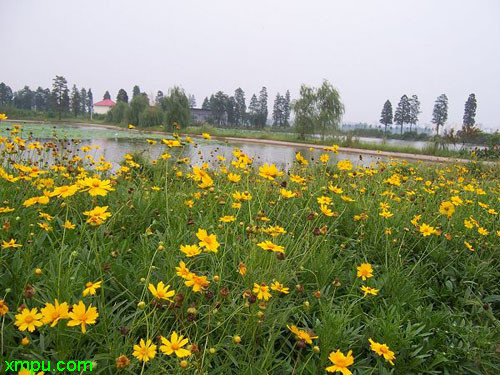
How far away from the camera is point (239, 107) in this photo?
2203 inches

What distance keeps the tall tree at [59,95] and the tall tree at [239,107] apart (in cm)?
2474

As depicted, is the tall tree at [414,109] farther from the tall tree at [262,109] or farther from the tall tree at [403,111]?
the tall tree at [262,109]

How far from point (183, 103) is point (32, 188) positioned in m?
23.8

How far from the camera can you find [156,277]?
121 cm

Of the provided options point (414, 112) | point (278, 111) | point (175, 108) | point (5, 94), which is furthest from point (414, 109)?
point (5, 94)

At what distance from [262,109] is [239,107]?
4174 millimetres

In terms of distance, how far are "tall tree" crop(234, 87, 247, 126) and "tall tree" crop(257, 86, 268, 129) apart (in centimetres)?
298

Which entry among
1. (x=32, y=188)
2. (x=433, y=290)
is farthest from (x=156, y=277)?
(x=433, y=290)

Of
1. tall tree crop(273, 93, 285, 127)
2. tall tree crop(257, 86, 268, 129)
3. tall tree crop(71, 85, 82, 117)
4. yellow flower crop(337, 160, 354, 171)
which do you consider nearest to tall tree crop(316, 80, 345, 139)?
yellow flower crop(337, 160, 354, 171)

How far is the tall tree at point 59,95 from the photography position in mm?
42500

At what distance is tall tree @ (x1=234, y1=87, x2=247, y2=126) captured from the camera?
55031 millimetres

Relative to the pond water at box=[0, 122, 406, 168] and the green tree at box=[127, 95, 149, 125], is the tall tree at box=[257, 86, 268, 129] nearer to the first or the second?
the green tree at box=[127, 95, 149, 125]

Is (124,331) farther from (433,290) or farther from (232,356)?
(433,290)

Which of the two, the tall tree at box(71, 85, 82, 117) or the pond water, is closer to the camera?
the pond water
